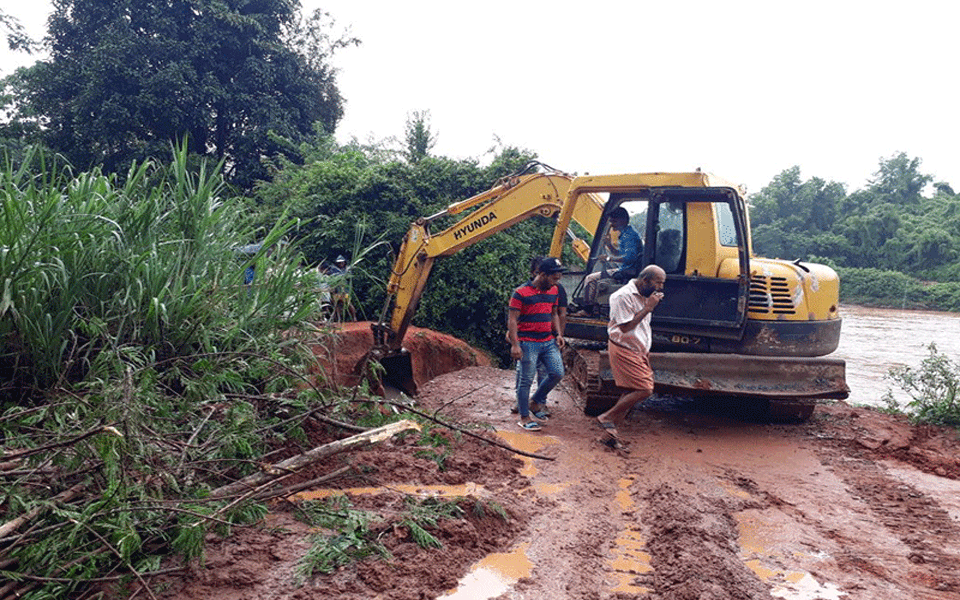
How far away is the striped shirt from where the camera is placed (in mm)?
6547

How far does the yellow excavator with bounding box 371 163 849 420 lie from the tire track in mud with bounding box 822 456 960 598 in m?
1.02

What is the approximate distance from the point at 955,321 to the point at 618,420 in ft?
77.7

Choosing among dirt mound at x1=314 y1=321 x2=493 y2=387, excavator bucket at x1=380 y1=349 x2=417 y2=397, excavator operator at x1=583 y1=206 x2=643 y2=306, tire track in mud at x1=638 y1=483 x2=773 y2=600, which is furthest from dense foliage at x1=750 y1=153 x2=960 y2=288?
tire track in mud at x1=638 y1=483 x2=773 y2=600

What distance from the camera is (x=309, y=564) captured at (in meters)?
3.14

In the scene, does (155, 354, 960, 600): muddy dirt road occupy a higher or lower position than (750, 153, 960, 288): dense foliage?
lower

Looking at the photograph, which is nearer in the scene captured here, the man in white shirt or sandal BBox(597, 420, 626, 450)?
the man in white shirt

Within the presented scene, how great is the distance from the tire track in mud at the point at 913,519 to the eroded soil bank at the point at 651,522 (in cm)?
2

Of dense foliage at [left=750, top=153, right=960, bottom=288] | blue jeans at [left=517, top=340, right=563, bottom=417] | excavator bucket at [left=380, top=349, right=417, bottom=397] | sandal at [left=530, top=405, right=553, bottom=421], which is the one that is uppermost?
dense foliage at [left=750, top=153, right=960, bottom=288]

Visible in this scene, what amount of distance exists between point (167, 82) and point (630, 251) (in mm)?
13886

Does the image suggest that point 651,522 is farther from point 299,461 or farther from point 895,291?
point 895,291

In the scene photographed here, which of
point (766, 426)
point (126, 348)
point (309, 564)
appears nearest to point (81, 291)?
point (126, 348)

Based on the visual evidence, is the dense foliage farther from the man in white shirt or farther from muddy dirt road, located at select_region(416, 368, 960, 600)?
the man in white shirt

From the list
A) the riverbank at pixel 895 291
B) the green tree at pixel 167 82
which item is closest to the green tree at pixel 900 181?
the riverbank at pixel 895 291

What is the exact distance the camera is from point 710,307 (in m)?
6.67
